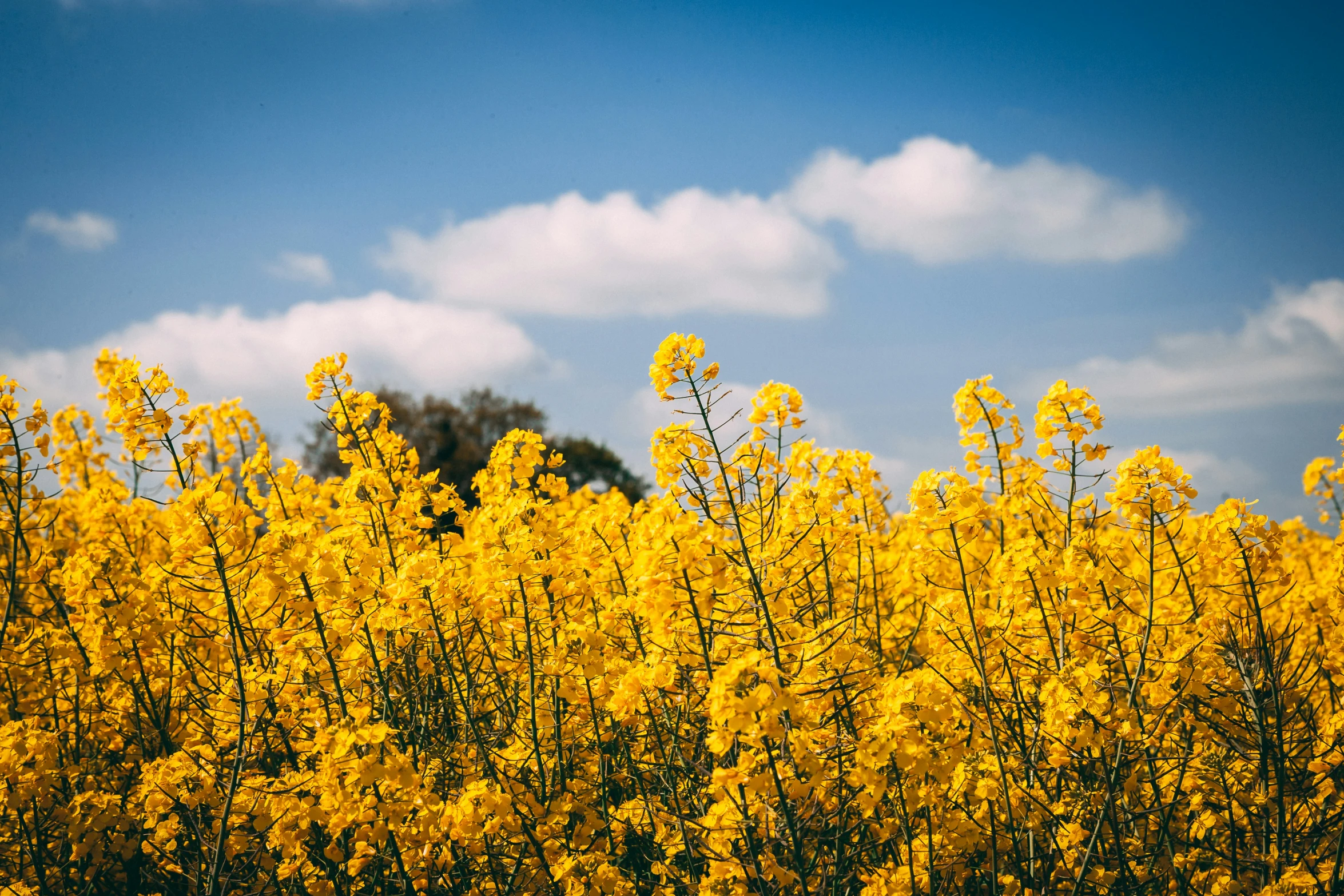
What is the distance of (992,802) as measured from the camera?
309 cm

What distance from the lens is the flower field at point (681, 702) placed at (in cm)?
266

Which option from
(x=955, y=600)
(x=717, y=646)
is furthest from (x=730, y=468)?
(x=955, y=600)

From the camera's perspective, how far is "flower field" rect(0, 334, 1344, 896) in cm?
266

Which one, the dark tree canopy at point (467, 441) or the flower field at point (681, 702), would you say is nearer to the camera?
the flower field at point (681, 702)

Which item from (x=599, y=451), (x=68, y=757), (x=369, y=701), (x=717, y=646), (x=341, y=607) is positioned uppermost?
(x=599, y=451)

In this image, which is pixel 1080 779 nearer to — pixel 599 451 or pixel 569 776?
pixel 569 776

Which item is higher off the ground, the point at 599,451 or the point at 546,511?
the point at 599,451

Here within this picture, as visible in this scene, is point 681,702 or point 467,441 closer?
point 681,702

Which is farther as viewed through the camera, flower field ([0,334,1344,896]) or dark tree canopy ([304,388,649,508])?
dark tree canopy ([304,388,649,508])

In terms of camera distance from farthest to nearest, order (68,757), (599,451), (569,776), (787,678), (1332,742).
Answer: (599,451) < (68,757) < (569,776) < (1332,742) < (787,678)

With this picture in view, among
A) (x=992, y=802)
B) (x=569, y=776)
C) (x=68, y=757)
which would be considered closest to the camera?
(x=992, y=802)

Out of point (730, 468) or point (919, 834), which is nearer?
point (730, 468)

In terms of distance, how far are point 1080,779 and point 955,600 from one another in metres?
0.86

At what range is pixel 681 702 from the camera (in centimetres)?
299
